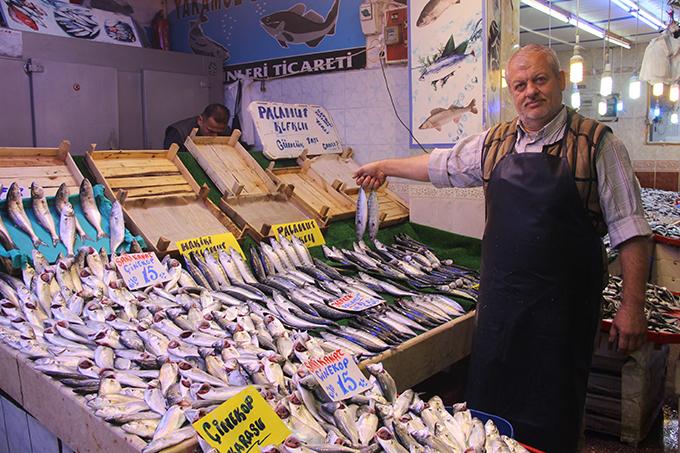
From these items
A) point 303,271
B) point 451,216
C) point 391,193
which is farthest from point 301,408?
point 391,193

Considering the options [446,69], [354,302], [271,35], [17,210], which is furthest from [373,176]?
[271,35]

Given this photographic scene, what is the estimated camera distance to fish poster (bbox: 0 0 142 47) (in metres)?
6.46

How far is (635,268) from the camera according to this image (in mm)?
2816

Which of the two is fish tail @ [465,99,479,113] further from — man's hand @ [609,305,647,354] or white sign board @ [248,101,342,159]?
man's hand @ [609,305,647,354]

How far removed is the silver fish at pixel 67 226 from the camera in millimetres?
3773

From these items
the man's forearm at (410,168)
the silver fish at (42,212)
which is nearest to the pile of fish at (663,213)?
the man's forearm at (410,168)

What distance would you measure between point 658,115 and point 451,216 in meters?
11.8

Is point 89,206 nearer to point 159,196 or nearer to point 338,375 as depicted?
point 159,196

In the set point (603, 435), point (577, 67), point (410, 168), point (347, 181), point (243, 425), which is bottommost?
point (603, 435)

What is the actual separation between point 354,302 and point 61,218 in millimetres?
1992

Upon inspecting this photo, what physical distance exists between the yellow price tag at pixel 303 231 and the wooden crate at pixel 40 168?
4.88 feet

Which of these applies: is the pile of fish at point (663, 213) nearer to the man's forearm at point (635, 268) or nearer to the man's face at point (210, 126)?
the man's forearm at point (635, 268)

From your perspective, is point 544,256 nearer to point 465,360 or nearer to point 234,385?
point 234,385

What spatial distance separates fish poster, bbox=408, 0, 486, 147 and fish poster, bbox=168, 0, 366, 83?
1109 millimetres
